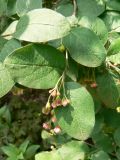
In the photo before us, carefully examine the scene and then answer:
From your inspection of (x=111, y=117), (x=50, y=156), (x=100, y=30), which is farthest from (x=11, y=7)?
(x=50, y=156)

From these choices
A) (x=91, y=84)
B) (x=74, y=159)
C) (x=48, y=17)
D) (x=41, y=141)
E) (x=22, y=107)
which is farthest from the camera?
(x=22, y=107)

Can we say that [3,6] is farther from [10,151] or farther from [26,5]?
[10,151]

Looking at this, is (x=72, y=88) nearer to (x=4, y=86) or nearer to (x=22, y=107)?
(x=4, y=86)

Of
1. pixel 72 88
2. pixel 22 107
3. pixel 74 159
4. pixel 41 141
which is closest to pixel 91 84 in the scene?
pixel 72 88

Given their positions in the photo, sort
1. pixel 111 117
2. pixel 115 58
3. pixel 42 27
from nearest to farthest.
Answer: pixel 42 27
pixel 115 58
pixel 111 117

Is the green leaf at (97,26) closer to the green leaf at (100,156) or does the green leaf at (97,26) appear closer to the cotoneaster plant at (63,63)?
the cotoneaster plant at (63,63)

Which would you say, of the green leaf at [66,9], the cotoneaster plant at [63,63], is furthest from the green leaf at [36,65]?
the green leaf at [66,9]
